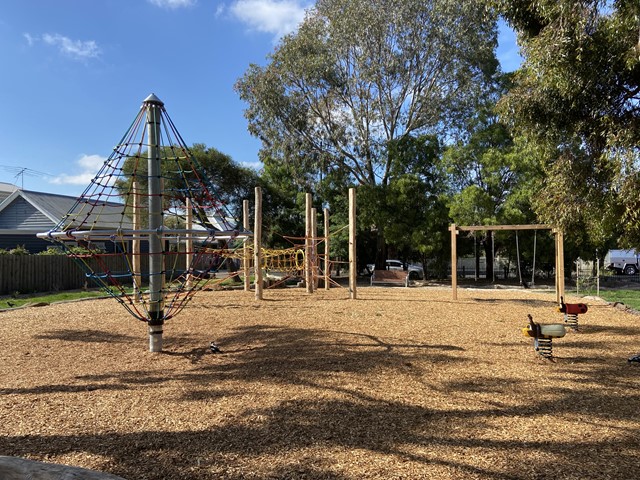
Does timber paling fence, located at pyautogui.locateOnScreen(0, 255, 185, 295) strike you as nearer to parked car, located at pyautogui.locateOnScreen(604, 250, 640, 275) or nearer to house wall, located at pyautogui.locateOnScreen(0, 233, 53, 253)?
house wall, located at pyautogui.locateOnScreen(0, 233, 53, 253)

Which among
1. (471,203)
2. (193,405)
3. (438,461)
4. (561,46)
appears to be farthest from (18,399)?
(471,203)

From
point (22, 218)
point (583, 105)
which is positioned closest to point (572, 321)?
point (583, 105)

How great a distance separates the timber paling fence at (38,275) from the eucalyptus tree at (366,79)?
10721 millimetres

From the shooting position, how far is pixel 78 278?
1895 cm

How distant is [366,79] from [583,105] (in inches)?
611

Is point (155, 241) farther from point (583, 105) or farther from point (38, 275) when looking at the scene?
point (38, 275)

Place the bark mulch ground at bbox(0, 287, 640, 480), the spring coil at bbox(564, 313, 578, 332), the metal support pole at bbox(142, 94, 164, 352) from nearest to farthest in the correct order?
the bark mulch ground at bbox(0, 287, 640, 480)
the metal support pole at bbox(142, 94, 164, 352)
the spring coil at bbox(564, 313, 578, 332)

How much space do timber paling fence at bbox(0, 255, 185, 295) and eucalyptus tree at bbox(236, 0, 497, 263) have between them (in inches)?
422

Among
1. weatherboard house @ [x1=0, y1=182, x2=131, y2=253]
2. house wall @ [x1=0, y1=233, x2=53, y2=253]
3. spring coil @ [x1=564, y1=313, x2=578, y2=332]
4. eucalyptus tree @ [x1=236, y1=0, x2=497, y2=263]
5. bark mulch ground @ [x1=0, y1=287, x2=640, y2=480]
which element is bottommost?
bark mulch ground @ [x1=0, y1=287, x2=640, y2=480]

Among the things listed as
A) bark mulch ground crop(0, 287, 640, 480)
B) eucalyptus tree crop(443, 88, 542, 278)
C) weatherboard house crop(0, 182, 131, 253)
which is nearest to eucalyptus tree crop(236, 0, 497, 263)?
eucalyptus tree crop(443, 88, 542, 278)

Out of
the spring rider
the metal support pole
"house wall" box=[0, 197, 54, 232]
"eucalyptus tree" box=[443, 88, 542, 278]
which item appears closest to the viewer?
the spring rider

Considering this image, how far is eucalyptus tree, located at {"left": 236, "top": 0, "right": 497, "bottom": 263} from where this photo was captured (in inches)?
853

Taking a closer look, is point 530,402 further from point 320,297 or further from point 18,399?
point 320,297

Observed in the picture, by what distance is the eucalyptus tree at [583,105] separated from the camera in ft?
22.6
